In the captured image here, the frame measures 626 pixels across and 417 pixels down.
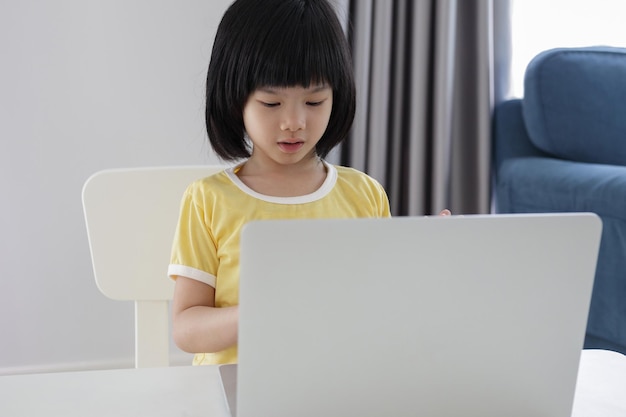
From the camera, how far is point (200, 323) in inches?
36.9

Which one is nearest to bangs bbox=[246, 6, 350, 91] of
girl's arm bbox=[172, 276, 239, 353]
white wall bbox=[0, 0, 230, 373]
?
girl's arm bbox=[172, 276, 239, 353]

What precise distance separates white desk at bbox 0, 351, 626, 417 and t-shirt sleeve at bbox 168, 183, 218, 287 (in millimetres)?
235

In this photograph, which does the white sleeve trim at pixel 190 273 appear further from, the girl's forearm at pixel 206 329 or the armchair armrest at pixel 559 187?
the armchair armrest at pixel 559 187

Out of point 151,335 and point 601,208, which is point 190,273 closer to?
point 151,335

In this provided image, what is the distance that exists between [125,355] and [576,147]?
4.37 feet

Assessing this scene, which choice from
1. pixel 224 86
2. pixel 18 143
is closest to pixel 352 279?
pixel 224 86

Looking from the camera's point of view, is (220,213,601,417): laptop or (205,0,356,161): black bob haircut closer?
(220,213,601,417): laptop

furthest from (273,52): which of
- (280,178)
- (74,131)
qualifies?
(74,131)

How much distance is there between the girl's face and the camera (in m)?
1.00

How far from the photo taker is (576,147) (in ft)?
7.47

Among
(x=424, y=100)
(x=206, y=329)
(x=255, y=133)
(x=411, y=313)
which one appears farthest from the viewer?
(x=424, y=100)

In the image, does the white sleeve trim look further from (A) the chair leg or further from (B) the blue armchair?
(B) the blue armchair

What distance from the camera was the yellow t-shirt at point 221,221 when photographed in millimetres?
1021

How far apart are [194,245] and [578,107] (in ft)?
5.03
